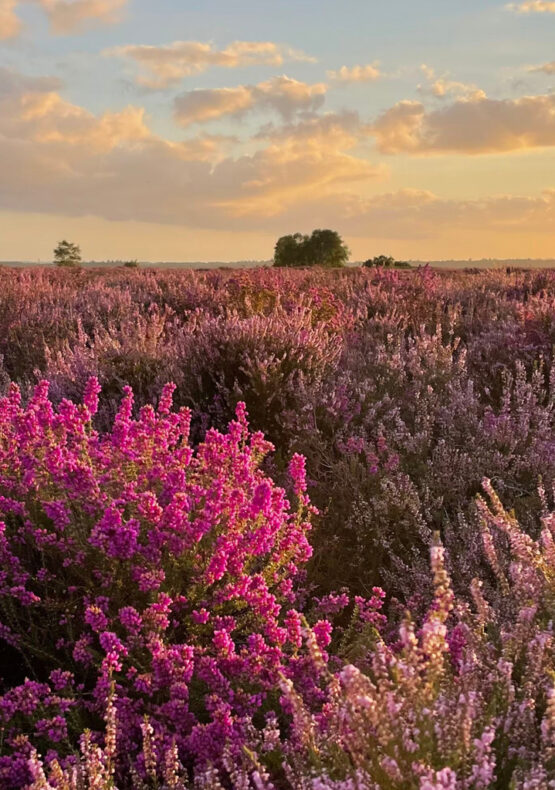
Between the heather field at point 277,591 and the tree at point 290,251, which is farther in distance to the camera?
the tree at point 290,251

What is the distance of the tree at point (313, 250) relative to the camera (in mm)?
70062

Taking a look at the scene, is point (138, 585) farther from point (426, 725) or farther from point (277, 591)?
point (426, 725)

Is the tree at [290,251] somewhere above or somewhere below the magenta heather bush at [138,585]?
above

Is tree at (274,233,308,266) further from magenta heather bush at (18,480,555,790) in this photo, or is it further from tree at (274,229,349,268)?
magenta heather bush at (18,480,555,790)

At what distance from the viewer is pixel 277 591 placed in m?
3.38

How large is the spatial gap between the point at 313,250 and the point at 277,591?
69265 mm

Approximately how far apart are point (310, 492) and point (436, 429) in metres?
1.19

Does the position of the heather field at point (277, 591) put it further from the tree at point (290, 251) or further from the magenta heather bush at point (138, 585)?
the tree at point (290, 251)

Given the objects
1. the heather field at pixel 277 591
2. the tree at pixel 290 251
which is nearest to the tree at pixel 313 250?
the tree at pixel 290 251

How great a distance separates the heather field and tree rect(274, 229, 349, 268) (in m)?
64.4

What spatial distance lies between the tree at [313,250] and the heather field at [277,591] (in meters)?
64.4

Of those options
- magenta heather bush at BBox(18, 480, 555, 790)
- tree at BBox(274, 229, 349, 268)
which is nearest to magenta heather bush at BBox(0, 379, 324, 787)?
magenta heather bush at BBox(18, 480, 555, 790)

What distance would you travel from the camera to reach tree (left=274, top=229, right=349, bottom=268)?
70.1m

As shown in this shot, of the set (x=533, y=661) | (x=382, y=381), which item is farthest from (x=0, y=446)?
(x=382, y=381)
